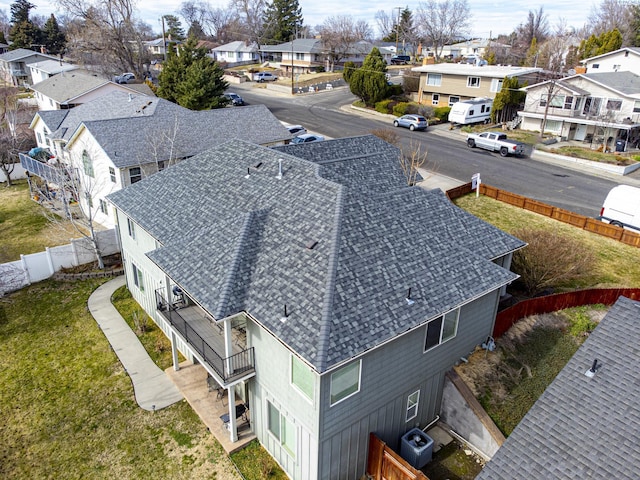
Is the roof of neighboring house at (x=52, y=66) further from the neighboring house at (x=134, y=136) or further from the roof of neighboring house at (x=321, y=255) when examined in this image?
the roof of neighboring house at (x=321, y=255)

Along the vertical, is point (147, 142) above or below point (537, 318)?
above

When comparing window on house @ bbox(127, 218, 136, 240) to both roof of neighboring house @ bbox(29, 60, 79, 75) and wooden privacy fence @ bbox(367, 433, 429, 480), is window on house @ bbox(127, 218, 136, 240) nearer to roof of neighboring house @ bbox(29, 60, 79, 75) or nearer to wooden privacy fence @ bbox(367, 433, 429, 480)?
wooden privacy fence @ bbox(367, 433, 429, 480)

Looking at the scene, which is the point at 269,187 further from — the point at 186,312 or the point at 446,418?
the point at 446,418

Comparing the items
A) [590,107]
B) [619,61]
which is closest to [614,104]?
[590,107]

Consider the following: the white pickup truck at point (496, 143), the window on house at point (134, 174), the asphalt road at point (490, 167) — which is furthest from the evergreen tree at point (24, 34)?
the white pickup truck at point (496, 143)

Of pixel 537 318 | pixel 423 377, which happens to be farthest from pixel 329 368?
pixel 537 318

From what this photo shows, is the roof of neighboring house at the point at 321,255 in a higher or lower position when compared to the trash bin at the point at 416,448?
higher
